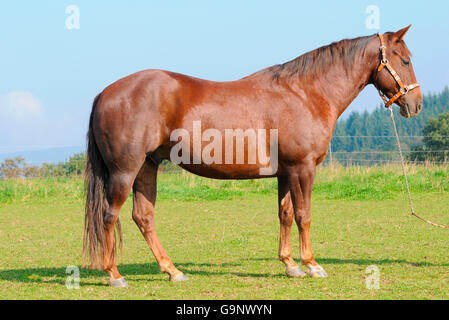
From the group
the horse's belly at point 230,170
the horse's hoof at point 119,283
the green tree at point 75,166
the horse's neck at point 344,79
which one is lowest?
the horse's hoof at point 119,283

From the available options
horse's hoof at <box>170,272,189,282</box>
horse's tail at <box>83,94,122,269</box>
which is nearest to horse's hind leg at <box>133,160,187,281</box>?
horse's hoof at <box>170,272,189,282</box>

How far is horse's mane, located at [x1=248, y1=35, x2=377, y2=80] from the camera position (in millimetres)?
6035

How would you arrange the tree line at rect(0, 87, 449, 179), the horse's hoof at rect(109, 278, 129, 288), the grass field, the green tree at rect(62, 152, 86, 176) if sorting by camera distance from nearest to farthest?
1. the grass field
2. the horse's hoof at rect(109, 278, 129, 288)
3. the green tree at rect(62, 152, 86, 176)
4. the tree line at rect(0, 87, 449, 179)

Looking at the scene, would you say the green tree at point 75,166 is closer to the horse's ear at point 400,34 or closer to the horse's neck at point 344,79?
the horse's neck at point 344,79

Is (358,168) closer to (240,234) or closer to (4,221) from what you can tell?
(240,234)

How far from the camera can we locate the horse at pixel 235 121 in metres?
5.47

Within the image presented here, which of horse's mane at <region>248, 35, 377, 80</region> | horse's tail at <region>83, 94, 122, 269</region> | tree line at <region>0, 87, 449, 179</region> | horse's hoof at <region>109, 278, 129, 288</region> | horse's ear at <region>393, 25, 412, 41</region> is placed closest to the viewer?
horse's hoof at <region>109, 278, 129, 288</region>

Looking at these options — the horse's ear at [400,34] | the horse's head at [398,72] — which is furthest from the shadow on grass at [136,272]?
the horse's ear at [400,34]

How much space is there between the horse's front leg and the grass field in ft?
0.92

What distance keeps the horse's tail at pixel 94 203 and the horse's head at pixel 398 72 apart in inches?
129

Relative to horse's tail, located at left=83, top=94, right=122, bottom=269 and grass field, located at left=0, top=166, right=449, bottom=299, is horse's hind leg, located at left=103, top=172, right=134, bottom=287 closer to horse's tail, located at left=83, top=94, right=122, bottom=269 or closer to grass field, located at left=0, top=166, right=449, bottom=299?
horse's tail, located at left=83, top=94, right=122, bottom=269

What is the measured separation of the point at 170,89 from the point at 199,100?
33cm
